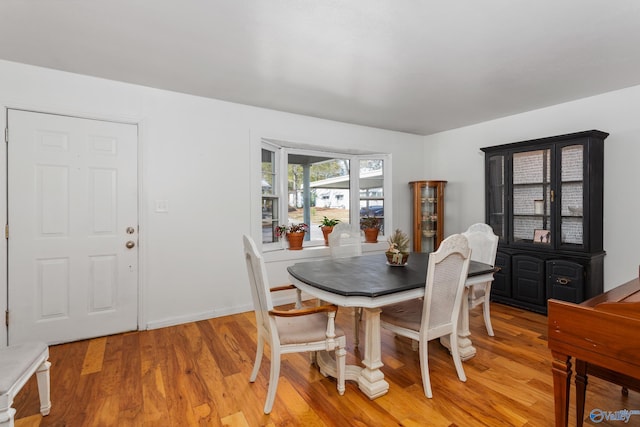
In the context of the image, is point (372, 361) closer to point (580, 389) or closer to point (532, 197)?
point (580, 389)

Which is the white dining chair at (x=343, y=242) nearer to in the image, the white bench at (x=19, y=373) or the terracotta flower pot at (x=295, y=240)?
the terracotta flower pot at (x=295, y=240)

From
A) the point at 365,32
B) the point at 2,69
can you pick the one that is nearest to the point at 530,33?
the point at 365,32

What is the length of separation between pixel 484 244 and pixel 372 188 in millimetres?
2028

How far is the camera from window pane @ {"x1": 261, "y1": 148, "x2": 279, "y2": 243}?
4.05 meters

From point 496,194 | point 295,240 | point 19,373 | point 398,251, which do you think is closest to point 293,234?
point 295,240

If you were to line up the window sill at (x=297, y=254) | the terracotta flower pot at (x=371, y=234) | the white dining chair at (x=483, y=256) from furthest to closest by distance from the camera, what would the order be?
the terracotta flower pot at (x=371, y=234), the window sill at (x=297, y=254), the white dining chair at (x=483, y=256)

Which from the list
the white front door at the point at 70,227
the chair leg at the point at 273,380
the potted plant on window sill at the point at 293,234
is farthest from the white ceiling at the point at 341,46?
the chair leg at the point at 273,380

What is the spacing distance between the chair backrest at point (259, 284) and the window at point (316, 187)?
1.99 metres

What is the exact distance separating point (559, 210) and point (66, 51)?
475 cm

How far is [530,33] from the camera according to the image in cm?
220

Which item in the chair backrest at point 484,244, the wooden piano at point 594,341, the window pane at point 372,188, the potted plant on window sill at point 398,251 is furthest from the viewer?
the window pane at point 372,188

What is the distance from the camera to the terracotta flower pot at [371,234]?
15.6 feet

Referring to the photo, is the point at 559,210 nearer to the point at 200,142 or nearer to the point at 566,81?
the point at 566,81

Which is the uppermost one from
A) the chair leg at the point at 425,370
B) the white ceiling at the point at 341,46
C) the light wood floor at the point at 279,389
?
the white ceiling at the point at 341,46
